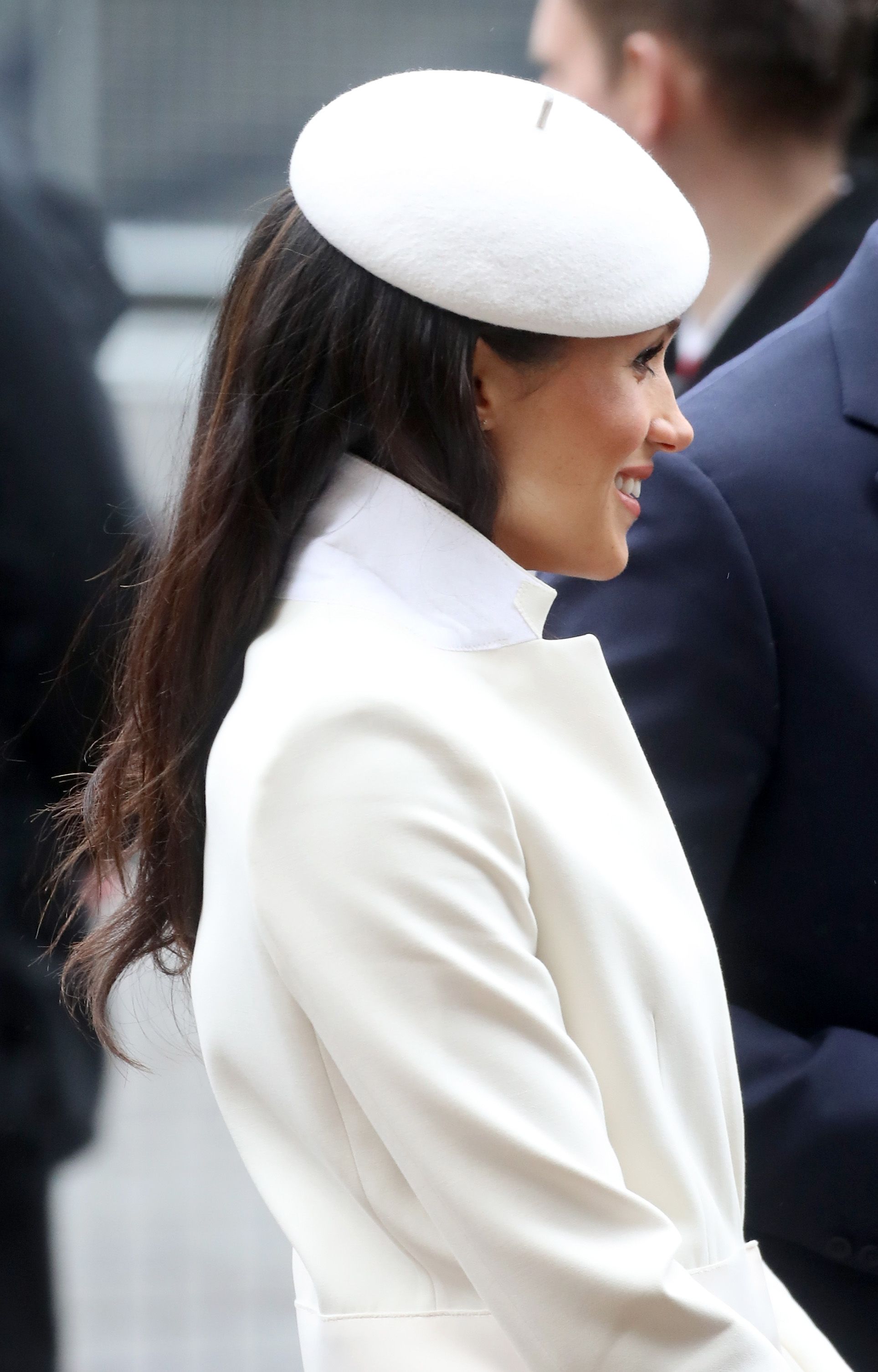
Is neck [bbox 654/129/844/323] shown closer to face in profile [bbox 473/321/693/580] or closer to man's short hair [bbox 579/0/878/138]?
man's short hair [bbox 579/0/878/138]

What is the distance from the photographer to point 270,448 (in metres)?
1.03

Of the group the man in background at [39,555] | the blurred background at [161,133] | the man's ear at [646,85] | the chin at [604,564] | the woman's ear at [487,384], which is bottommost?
the man in background at [39,555]

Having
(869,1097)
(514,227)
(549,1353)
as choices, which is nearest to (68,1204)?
(869,1097)

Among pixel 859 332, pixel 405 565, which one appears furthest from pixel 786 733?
pixel 405 565

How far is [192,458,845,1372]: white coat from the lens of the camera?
2.89 feet

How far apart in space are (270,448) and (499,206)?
0.67 ft

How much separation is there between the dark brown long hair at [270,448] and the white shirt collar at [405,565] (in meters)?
0.02

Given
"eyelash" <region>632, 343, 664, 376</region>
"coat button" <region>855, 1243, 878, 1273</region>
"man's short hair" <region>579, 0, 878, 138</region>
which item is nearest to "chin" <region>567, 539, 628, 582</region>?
"eyelash" <region>632, 343, 664, 376</region>

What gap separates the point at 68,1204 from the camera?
2203 millimetres

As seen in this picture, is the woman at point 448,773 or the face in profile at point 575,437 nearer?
the woman at point 448,773

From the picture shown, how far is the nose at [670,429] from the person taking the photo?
1061 mm

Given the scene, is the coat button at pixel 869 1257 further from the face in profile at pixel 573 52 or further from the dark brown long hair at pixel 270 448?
the face in profile at pixel 573 52

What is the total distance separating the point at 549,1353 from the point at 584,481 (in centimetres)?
51

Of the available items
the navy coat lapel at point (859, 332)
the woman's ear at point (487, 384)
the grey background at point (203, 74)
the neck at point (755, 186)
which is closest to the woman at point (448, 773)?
the woman's ear at point (487, 384)
